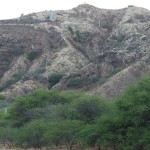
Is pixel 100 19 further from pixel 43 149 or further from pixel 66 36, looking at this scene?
pixel 43 149

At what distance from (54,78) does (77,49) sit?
52.3 feet

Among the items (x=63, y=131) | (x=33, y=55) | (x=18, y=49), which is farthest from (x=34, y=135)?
(x=18, y=49)

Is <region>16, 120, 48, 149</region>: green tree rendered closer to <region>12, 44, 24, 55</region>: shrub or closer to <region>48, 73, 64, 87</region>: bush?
<region>48, 73, 64, 87</region>: bush

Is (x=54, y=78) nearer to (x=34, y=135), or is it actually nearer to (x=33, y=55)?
(x=33, y=55)

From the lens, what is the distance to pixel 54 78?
9781 cm

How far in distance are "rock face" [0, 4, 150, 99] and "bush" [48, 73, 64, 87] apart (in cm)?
118

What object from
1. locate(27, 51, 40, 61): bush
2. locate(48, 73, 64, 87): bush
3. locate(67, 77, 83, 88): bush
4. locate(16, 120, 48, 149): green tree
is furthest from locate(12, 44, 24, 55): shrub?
locate(16, 120, 48, 149): green tree

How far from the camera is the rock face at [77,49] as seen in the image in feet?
297

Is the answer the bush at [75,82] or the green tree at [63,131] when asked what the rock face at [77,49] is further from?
the green tree at [63,131]

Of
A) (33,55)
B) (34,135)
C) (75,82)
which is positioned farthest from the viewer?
(33,55)

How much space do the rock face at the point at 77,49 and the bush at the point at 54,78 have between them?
1183 mm

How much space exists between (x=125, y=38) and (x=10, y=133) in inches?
2038

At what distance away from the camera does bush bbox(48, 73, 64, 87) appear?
9731 centimetres

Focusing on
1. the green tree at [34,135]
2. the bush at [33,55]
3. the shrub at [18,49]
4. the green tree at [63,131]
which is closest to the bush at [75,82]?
the bush at [33,55]
